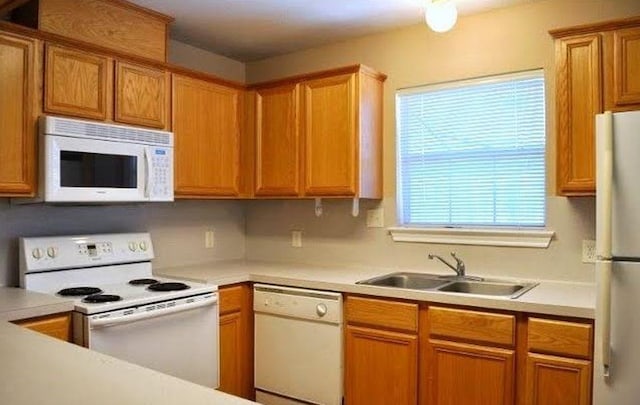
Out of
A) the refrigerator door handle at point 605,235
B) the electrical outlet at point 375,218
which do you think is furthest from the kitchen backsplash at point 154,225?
the refrigerator door handle at point 605,235

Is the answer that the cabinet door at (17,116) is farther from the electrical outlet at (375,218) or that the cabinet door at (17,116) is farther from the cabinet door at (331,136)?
the electrical outlet at (375,218)

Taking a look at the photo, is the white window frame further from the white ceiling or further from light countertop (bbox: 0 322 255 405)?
light countertop (bbox: 0 322 255 405)

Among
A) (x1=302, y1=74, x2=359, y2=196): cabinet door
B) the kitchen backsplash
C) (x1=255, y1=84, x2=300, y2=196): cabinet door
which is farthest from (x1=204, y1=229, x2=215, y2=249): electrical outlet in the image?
(x1=302, y1=74, x2=359, y2=196): cabinet door

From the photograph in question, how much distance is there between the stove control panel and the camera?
2531mm

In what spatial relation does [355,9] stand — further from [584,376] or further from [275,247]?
[584,376]

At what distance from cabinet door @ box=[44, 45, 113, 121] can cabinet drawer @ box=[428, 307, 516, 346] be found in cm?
199

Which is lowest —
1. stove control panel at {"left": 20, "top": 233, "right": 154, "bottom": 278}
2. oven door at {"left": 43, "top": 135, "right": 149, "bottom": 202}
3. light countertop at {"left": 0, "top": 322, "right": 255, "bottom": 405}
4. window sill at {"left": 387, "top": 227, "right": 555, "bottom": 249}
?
light countertop at {"left": 0, "top": 322, "right": 255, "bottom": 405}

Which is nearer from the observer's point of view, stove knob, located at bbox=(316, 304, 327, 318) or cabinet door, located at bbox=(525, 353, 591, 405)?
cabinet door, located at bbox=(525, 353, 591, 405)

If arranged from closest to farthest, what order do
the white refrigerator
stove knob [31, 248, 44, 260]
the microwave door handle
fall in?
the white refrigerator, stove knob [31, 248, 44, 260], the microwave door handle

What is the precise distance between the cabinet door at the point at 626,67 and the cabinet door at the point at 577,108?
0.22ft

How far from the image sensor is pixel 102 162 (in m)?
2.58

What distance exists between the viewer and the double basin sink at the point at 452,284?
2668mm

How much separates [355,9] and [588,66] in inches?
50.1

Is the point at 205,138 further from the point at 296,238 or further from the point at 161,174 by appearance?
the point at 296,238
